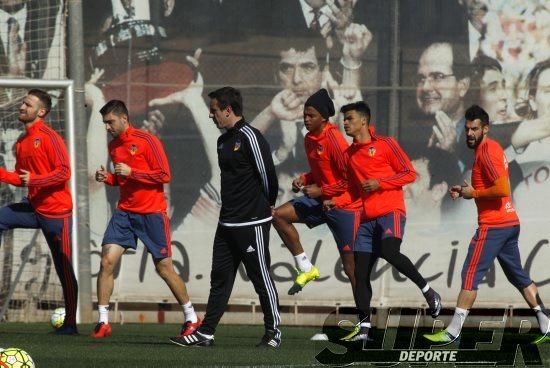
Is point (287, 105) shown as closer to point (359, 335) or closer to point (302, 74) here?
point (302, 74)

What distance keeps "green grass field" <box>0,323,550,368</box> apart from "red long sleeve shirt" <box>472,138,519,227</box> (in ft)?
3.66

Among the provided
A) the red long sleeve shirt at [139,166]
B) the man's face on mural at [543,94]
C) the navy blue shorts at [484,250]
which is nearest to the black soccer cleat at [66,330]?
the red long sleeve shirt at [139,166]

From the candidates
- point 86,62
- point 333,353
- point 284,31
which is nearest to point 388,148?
point 333,353

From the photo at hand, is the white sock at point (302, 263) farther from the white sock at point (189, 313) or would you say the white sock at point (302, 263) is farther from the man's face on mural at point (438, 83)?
the man's face on mural at point (438, 83)

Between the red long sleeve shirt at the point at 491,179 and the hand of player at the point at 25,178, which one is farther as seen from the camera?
the hand of player at the point at 25,178

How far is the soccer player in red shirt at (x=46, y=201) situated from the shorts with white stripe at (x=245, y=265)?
204cm

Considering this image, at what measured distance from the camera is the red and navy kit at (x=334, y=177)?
38.9ft

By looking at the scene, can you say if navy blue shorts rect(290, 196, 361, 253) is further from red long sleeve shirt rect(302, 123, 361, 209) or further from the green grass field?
the green grass field

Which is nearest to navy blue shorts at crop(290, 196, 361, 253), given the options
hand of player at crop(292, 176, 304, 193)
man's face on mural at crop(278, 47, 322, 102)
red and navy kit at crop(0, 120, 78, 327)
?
hand of player at crop(292, 176, 304, 193)

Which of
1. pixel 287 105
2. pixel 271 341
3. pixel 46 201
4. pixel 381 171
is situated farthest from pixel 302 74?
pixel 271 341

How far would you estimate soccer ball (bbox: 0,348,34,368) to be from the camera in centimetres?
786

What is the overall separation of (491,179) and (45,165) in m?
3.93

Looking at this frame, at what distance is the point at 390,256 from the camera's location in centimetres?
1127

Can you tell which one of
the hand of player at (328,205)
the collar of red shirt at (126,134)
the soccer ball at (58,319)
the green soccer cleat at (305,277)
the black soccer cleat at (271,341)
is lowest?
the soccer ball at (58,319)
